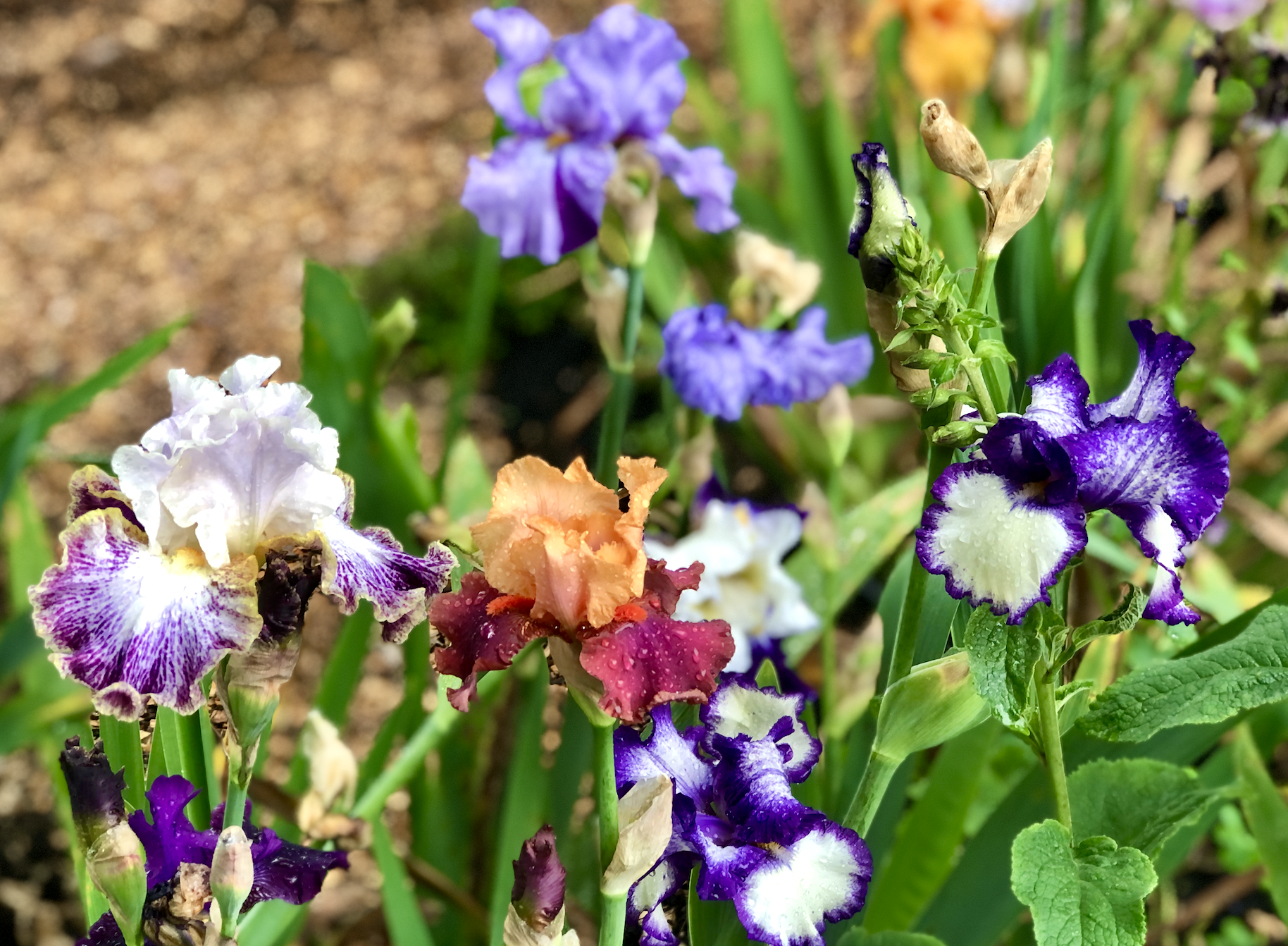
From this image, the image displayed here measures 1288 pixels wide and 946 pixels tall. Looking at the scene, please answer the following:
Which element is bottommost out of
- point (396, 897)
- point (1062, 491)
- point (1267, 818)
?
point (396, 897)

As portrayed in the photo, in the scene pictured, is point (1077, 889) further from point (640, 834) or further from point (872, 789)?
point (640, 834)

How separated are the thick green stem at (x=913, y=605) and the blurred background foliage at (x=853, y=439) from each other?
1.4 inches

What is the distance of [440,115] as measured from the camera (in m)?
2.47

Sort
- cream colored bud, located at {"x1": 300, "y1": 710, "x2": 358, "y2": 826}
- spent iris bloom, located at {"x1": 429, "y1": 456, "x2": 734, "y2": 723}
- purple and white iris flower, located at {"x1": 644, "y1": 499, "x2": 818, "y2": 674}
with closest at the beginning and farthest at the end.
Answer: spent iris bloom, located at {"x1": 429, "y1": 456, "x2": 734, "y2": 723} → cream colored bud, located at {"x1": 300, "y1": 710, "x2": 358, "y2": 826} → purple and white iris flower, located at {"x1": 644, "y1": 499, "x2": 818, "y2": 674}

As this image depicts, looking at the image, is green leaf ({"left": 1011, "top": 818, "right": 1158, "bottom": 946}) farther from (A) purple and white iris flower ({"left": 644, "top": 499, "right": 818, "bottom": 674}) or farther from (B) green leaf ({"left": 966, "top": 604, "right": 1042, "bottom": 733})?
(A) purple and white iris flower ({"left": 644, "top": 499, "right": 818, "bottom": 674})

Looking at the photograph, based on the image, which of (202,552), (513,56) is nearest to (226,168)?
(513,56)

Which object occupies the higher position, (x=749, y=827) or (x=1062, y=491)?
(x=1062, y=491)

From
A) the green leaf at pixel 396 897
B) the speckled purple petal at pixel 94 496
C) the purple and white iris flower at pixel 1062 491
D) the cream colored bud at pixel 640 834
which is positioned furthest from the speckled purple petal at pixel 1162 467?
the green leaf at pixel 396 897

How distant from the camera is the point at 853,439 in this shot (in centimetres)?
166

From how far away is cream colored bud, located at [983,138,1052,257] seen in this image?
0.51 m

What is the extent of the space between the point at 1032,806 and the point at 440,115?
212cm

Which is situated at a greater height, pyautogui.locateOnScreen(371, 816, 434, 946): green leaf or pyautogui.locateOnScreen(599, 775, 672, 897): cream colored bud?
pyautogui.locateOnScreen(599, 775, 672, 897): cream colored bud

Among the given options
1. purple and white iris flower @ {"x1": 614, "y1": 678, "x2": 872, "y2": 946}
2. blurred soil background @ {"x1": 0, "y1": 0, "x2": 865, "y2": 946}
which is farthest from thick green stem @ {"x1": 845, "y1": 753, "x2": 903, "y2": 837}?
blurred soil background @ {"x1": 0, "y1": 0, "x2": 865, "y2": 946}

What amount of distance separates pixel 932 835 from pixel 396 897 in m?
0.37
